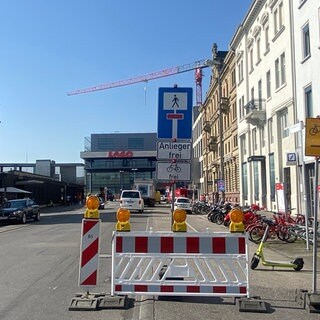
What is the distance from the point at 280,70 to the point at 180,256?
2908cm

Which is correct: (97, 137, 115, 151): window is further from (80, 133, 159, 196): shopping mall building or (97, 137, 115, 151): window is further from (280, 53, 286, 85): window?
(280, 53, 286, 85): window

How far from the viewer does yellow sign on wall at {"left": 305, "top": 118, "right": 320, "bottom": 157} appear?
805 centimetres

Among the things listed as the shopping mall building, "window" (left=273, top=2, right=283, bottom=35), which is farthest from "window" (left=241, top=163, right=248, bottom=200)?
the shopping mall building

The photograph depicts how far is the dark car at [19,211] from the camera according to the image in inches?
1201

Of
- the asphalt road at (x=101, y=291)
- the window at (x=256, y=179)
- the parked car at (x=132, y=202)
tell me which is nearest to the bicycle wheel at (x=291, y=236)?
the asphalt road at (x=101, y=291)

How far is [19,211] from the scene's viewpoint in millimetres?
30969

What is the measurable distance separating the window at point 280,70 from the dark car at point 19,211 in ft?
62.5

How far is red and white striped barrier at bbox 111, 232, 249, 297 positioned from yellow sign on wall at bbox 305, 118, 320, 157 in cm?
187

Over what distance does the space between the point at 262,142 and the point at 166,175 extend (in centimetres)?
3226

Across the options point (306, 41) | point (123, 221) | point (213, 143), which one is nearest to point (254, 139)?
point (306, 41)

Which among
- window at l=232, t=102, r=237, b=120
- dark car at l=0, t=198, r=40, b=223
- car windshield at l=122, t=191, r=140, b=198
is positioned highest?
window at l=232, t=102, r=237, b=120

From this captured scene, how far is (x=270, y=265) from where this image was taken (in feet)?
35.8

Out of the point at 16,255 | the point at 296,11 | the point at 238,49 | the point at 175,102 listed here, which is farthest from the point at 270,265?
the point at 238,49

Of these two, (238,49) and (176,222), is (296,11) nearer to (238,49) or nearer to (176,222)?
(238,49)
